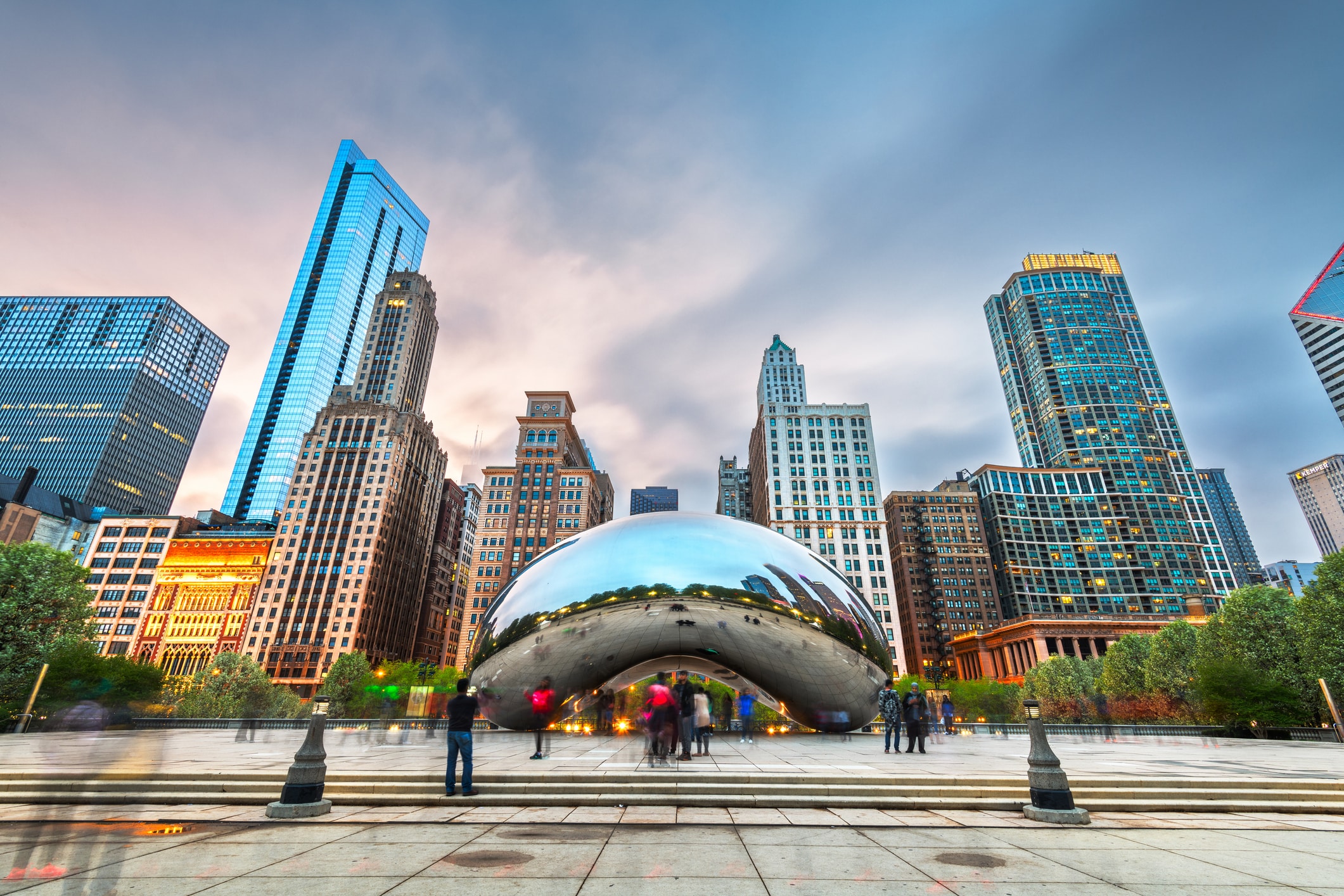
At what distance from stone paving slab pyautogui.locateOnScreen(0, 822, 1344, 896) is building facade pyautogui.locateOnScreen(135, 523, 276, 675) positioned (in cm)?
12390

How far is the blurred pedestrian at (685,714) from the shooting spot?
11.7 m

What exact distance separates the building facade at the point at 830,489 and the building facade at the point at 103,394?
5496 inches

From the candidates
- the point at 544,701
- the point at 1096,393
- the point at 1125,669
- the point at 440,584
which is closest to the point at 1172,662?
the point at 1125,669

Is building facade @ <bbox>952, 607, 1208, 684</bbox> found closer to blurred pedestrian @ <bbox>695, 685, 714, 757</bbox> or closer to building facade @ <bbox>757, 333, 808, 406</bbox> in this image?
building facade @ <bbox>757, 333, 808, 406</bbox>

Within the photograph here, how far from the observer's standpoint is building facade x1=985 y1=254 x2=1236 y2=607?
140 meters

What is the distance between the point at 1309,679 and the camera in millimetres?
26828

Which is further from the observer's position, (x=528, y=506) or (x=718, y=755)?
(x=528, y=506)

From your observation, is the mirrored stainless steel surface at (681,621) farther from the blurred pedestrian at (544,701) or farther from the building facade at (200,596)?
the building facade at (200,596)

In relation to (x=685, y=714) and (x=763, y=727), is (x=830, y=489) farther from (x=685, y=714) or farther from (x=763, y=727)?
(x=685, y=714)

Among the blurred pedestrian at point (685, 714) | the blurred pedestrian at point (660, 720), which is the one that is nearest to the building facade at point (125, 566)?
the blurred pedestrian at point (685, 714)

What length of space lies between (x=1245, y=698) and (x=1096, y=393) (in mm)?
161051

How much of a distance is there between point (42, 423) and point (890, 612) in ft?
681

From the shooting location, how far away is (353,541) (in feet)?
355

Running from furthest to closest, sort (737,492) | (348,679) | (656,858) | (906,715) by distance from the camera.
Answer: (737,492), (348,679), (906,715), (656,858)
